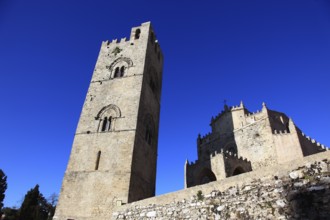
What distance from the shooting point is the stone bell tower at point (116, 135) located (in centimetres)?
1346

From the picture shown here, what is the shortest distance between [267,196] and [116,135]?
34.6 feet

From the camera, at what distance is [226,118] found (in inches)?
1107

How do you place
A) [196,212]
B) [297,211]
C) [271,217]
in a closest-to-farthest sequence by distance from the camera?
[297,211]
[271,217]
[196,212]

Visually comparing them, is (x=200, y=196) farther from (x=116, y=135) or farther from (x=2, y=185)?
(x=2, y=185)

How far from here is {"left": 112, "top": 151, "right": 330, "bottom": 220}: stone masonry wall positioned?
6.00m

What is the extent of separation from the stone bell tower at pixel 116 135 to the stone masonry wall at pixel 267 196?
17.0 feet

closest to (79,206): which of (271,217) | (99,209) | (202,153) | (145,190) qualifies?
(99,209)

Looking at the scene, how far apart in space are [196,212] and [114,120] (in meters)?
9.58

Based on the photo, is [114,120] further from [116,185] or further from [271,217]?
[271,217]

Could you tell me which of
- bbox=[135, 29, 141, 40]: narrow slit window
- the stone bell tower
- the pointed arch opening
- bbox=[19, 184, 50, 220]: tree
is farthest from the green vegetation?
bbox=[19, 184, 50, 220]: tree

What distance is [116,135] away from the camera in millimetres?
15492

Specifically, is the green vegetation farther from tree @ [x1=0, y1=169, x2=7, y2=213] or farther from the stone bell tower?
tree @ [x1=0, y1=169, x2=7, y2=213]

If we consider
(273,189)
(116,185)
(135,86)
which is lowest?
(273,189)

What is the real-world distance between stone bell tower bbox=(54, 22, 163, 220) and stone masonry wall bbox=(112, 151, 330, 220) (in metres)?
5.18
